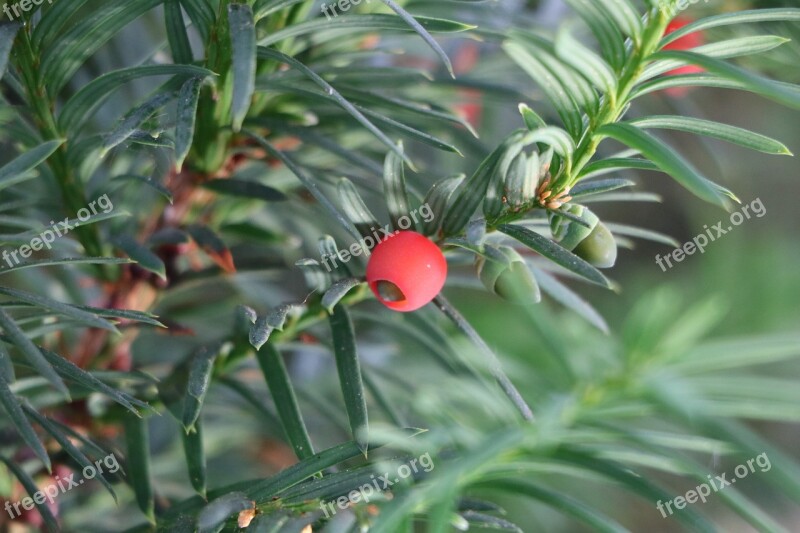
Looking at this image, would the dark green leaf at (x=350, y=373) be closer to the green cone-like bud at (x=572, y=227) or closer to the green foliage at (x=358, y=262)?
the green foliage at (x=358, y=262)

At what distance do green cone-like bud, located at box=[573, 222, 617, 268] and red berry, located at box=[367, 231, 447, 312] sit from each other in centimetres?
6

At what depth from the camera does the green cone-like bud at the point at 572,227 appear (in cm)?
31

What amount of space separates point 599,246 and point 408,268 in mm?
86

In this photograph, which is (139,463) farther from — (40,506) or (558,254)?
(558,254)

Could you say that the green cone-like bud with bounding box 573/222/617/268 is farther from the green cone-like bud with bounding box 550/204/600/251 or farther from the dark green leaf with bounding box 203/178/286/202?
the dark green leaf with bounding box 203/178/286/202

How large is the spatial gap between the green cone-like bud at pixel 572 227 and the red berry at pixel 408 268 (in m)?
0.05

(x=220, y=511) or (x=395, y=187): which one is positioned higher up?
(x=395, y=187)

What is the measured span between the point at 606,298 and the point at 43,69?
3.10 feet

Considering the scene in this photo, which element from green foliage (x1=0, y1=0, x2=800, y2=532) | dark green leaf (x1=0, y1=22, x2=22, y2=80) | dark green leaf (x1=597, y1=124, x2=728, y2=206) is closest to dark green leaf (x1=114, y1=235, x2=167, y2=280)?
green foliage (x1=0, y1=0, x2=800, y2=532)

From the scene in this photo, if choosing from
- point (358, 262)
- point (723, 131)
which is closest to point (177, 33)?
A: point (358, 262)

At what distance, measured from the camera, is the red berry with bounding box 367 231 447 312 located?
1.02 feet

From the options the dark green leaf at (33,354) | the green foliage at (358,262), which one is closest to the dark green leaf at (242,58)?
the green foliage at (358,262)

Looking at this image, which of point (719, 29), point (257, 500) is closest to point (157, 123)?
point (257, 500)

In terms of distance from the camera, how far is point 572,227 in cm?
32
